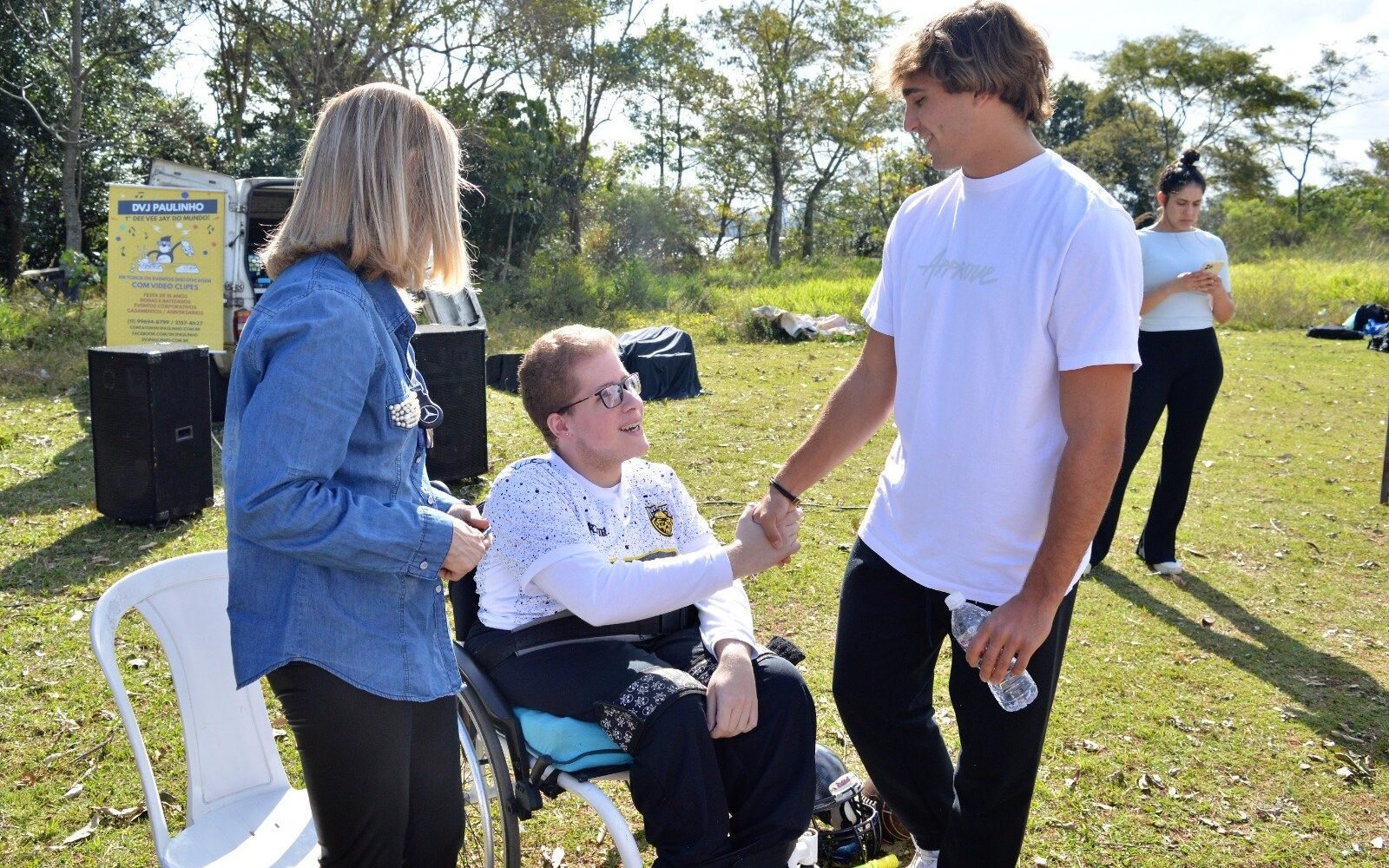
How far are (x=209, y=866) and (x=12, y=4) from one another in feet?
61.6

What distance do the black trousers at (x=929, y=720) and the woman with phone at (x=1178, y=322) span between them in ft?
10.1

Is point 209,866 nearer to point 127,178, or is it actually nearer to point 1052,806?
point 1052,806

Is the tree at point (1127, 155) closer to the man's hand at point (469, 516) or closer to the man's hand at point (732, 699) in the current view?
the man's hand at point (732, 699)

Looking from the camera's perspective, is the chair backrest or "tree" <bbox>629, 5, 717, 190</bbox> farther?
"tree" <bbox>629, 5, 717, 190</bbox>

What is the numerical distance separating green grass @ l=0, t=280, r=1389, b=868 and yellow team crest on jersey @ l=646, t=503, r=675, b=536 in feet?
3.74

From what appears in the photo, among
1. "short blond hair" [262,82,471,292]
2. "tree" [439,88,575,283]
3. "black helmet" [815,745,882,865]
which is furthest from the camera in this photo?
"tree" [439,88,575,283]

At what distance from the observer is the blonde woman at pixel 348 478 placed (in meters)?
1.60

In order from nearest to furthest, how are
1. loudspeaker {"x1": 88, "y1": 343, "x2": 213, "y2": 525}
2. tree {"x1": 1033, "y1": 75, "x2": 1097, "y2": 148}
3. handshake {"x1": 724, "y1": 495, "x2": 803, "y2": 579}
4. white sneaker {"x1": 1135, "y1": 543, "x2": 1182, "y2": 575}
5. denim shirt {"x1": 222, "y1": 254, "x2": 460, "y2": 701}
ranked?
1. denim shirt {"x1": 222, "y1": 254, "x2": 460, "y2": 701}
2. handshake {"x1": 724, "y1": 495, "x2": 803, "y2": 579}
3. white sneaker {"x1": 1135, "y1": 543, "x2": 1182, "y2": 575}
4. loudspeaker {"x1": 88, "y1": 343, "x2": 213, "y2": 525}
5. tree {"x1": 1033, "y1": 75, "x2": 1097, "y2": 148}

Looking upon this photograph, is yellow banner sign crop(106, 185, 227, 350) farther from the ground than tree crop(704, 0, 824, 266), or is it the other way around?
tree crop(704, 0, 824, 266)

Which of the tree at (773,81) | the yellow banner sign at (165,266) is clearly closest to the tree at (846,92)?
the tree at (773,81)

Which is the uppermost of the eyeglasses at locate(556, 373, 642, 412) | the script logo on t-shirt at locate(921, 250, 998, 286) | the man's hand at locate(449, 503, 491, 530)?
the script logo on t-shirt at locate(921, 250, 998, 286)

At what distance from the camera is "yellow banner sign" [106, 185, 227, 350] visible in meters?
8.62

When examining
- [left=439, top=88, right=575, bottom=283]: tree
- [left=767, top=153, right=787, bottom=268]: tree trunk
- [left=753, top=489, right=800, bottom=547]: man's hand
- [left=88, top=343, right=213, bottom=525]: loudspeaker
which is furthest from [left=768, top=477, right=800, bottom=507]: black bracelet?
[left=767, top=153, right=787, bottom=268]: tree trunk

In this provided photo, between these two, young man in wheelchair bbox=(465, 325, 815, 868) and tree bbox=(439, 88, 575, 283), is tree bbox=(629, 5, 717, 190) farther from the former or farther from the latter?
young man in wheelchair bbox=(465, 325, 815, 868)
